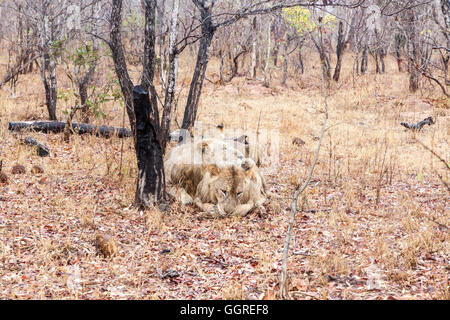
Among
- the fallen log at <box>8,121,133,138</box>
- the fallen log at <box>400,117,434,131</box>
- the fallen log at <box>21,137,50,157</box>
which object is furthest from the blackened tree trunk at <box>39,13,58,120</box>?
the fallen log at <box>400,117,434,131</box>

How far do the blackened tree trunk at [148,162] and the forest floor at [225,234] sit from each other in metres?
0.23

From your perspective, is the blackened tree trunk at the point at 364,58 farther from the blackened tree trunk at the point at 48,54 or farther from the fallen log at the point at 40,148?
the fallen log at the point at 40,148

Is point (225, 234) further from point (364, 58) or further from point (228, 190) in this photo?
point (364, 58)

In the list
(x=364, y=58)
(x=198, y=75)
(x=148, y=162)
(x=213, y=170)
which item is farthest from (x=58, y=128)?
(x=364, y=58)

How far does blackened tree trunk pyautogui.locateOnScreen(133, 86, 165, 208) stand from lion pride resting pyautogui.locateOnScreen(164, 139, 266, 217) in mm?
406

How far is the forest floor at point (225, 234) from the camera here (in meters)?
3.55

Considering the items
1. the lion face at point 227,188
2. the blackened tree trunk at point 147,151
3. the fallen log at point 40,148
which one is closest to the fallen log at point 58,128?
the fallen log at point 40,148

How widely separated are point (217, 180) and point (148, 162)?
0.90m

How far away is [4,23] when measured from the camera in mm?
27062

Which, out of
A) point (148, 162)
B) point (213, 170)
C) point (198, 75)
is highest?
point (198, 75)

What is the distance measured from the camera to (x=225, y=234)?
15.7 ft

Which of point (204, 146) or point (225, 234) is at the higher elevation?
point (204, 146)

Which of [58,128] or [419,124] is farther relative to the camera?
[419,124]
